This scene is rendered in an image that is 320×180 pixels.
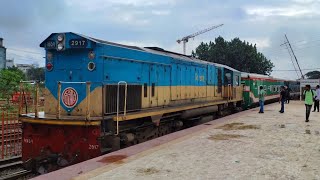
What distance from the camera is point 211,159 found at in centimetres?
816

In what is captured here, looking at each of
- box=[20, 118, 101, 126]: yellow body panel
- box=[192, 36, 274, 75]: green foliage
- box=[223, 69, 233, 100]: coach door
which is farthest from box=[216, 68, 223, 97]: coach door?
box=[192, 36, 274, 75]: green foliage

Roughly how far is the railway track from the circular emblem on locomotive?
208 centimetres

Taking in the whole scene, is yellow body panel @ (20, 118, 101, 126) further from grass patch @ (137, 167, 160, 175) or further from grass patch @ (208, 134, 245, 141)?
grass patch @ (208, 134, 245, 141)

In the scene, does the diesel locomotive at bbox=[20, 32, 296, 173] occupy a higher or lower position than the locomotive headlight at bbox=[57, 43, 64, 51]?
lower

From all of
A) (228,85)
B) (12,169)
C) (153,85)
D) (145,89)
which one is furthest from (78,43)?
(228,85)

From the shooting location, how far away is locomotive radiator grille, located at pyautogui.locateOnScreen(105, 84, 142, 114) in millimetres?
9296

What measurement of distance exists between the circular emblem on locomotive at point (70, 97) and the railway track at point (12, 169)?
81.9 inches

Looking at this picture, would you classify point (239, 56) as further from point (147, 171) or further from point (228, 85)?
point (147, 171)

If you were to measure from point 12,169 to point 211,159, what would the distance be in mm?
5813

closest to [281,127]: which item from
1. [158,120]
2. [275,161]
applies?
[158,120]

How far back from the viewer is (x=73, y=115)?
30.7 feet

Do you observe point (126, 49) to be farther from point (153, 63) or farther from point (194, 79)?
point (194, 79)

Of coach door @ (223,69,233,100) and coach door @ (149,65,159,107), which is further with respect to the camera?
coach door @ (223,69,233,100)

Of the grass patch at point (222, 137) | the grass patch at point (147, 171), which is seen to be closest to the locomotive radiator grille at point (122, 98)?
the grass patch at point (147, 171)
